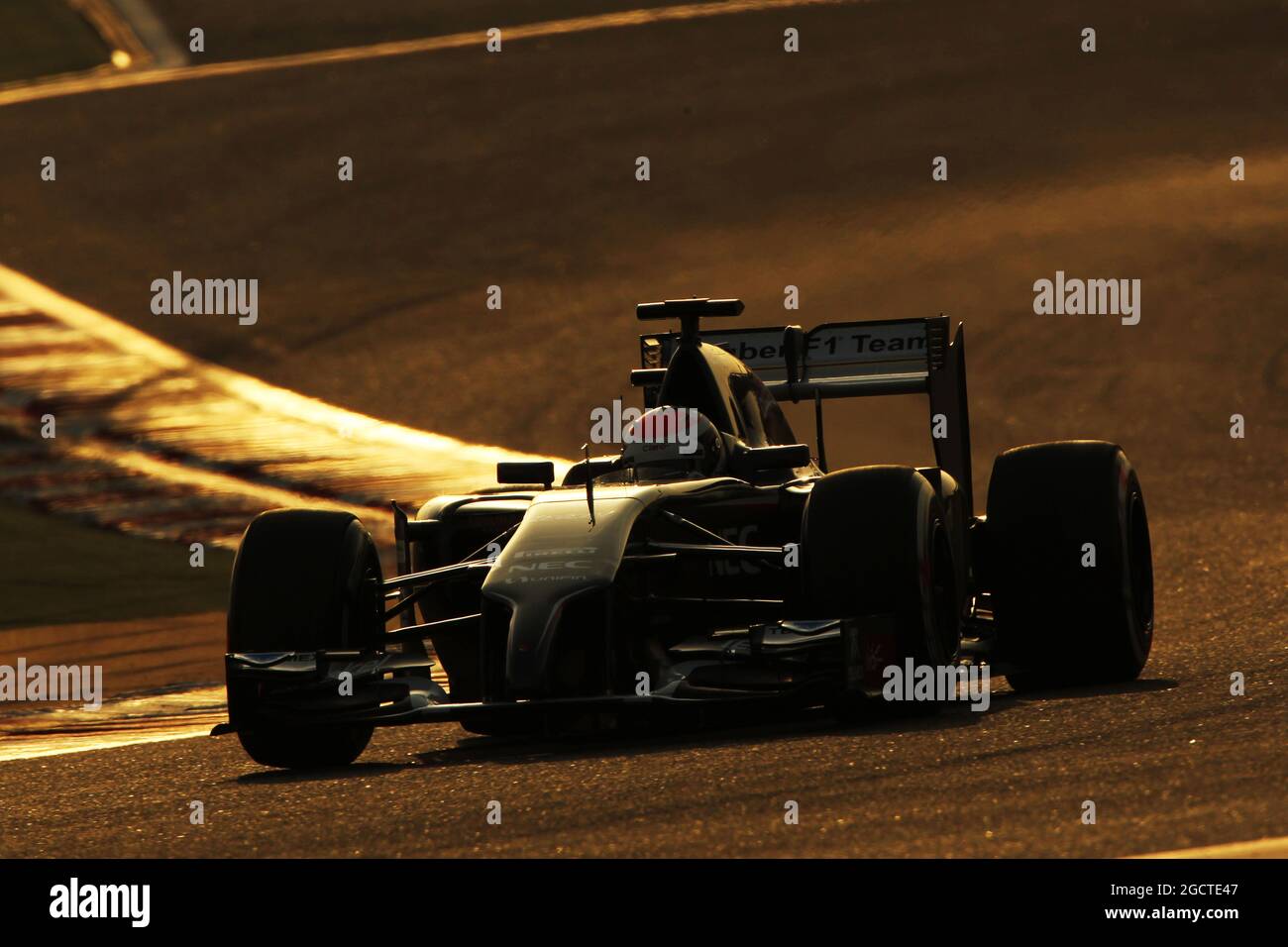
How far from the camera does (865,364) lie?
477 inches

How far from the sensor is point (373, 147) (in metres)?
36.0

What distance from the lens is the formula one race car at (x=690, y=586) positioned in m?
8.55

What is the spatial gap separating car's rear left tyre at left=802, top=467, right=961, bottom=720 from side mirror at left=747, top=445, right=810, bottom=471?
64 cm

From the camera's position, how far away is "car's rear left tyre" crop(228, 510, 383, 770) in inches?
364

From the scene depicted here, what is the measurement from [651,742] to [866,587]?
1.08 meters

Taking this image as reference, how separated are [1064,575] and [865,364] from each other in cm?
250

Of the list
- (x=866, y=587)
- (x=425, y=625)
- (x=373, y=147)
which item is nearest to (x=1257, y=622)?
(x=866, y=587)
